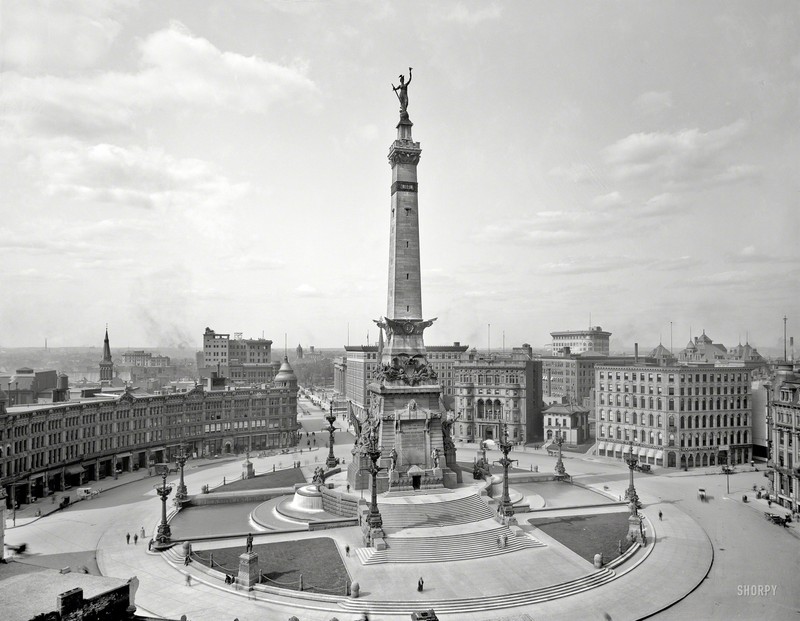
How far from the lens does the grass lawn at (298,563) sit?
37441 mm

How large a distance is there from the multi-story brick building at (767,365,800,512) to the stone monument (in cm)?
3176

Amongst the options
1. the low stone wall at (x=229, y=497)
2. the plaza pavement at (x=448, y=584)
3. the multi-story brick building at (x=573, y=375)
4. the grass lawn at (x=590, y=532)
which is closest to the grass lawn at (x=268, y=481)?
the low stone wall at (x=229, y=497)

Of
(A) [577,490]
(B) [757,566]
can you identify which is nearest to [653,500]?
(A) [577,490]

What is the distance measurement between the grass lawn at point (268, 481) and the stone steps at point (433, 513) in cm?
2142

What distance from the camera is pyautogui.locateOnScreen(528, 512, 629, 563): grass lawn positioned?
43672mm

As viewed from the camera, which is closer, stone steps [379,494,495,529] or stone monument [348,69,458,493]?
stone steps [379,494,495,529]

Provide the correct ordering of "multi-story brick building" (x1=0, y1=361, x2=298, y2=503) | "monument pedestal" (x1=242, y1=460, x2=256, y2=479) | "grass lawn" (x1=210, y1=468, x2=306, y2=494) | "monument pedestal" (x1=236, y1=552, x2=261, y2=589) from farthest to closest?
"monument pedestal" (x1=242, y1=460, x2=256, y2=479)
"grass lawn" (x1=210, y1=468, x2=306, y2=494)
"multi-story brick building" (x1=0, y1=361, x2=298, y2=503)
"monument pedestal" (x1=236, y1=552, x2=261, y2=589)

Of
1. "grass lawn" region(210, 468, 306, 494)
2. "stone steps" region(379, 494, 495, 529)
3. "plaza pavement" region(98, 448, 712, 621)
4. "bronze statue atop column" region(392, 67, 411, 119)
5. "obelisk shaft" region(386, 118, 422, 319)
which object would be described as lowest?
"grass lawn" region(210, 468, 306, 494)

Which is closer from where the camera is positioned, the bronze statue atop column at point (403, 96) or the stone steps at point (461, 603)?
the stone steps at point (461, 603)

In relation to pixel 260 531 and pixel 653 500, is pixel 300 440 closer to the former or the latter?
pixel 260 531

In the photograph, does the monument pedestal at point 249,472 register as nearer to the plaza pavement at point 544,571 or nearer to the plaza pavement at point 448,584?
the plaza pavement at point 544,571

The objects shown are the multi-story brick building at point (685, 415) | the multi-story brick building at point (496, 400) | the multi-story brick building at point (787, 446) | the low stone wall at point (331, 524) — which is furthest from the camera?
the multi-story brick building at point (496, 400)

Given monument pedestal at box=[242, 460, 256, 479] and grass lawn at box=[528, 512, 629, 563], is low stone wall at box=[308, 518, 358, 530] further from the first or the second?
monument pedestal at box=[242, 460, 256, 479]

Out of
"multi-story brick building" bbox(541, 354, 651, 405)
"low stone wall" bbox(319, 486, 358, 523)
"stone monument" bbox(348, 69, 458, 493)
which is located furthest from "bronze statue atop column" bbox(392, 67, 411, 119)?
"multi-story brick building" bbox(541, 354, 651, 405)
